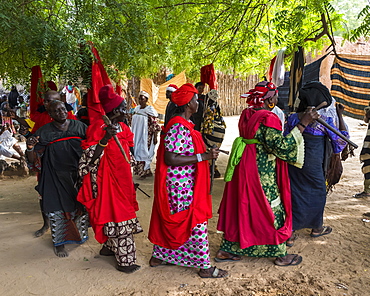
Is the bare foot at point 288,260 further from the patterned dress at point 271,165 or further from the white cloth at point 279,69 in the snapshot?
the white cloth at point 279,69

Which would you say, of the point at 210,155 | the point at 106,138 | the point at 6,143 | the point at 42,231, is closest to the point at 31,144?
the point at 106,138

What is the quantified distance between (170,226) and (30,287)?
1545 millimetres

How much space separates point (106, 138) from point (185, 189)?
37.3 inches

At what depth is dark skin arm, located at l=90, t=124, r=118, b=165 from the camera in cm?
312

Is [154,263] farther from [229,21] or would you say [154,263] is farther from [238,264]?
[229,21]

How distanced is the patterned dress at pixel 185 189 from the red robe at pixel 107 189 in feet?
1.70

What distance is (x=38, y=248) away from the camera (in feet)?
13.4

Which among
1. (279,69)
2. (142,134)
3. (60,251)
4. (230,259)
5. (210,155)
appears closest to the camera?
(210,155)

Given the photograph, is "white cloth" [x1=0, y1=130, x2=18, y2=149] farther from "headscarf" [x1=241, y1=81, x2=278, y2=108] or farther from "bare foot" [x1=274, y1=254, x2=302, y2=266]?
"bare foot" [x1=274, y1=254, x2=302, y2=266]

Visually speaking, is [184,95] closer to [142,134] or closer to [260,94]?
[260,94]

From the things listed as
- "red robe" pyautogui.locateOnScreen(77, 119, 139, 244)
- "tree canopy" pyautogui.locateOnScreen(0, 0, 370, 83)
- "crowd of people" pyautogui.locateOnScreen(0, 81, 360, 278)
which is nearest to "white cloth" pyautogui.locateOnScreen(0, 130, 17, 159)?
"tree canopy" pyautogui.locateOnScreen(0, 0, 370, 83)

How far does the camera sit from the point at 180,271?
3.48 metres

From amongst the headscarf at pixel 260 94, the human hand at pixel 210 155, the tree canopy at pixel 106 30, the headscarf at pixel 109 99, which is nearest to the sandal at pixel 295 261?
the human hand at pixel 210 155

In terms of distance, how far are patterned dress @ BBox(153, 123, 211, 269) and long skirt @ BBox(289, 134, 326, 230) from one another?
1462 millimetres
